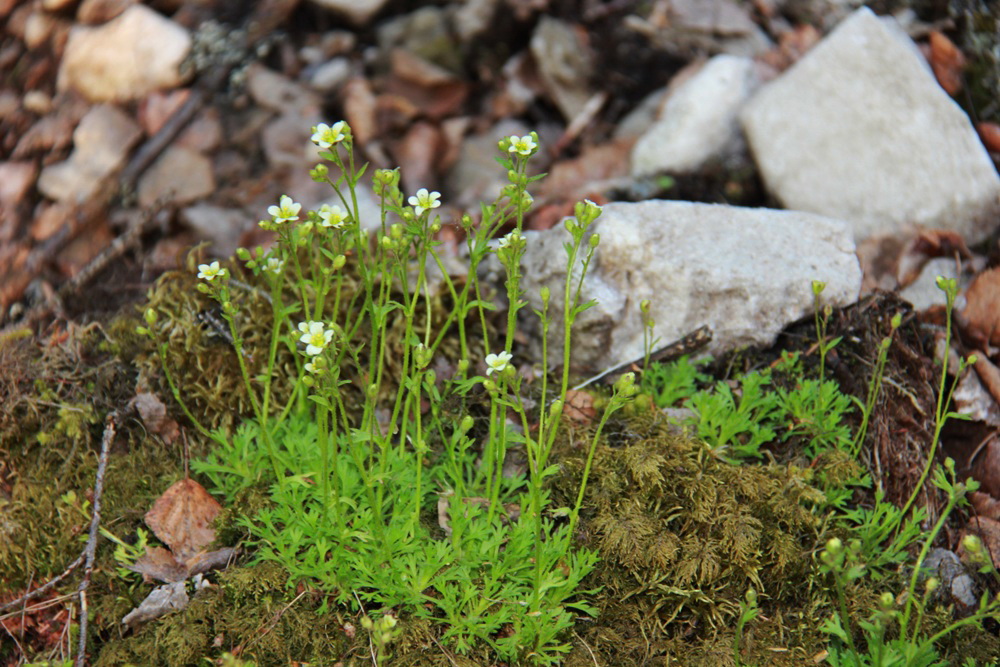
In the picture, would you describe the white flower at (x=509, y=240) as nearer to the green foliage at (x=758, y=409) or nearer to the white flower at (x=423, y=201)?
the white flower at (x=423, y=201)

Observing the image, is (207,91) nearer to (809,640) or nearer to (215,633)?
(215,633)

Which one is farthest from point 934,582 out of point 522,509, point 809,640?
point 522,509

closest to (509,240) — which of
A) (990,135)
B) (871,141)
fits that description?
(871,141)

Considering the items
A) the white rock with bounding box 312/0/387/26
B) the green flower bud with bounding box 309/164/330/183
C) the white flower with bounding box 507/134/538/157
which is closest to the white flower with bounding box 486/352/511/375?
the white flower with bounding box 507/134/538/157

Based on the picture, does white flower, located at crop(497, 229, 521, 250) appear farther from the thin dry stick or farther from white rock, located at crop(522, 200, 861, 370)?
the thin dry stick

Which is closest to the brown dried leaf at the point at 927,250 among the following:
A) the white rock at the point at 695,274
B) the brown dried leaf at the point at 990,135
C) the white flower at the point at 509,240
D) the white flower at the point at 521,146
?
the white rock at the point at 695,274
